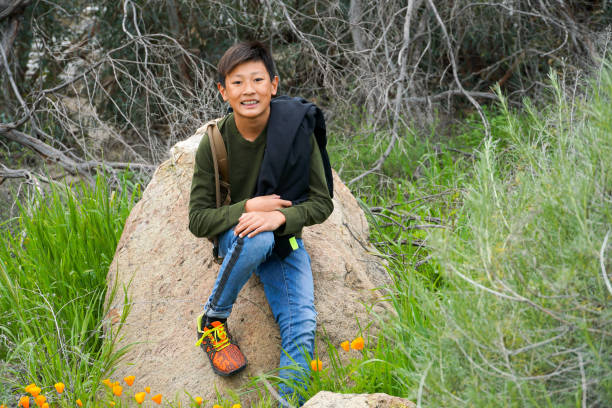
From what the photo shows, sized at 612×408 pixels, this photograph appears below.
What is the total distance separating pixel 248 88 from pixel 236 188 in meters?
0.47

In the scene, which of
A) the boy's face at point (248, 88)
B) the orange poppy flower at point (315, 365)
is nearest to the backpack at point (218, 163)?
the boy's face at point (248, 88)

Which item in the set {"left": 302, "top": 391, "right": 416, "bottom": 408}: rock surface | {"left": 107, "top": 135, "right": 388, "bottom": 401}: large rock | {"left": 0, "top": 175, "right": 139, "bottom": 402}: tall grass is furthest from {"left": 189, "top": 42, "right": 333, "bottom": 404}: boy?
{"left": 0, "top": 175, "right": 139, "bottom": 402}: tall grass

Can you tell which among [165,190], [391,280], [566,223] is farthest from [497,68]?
[566,223]

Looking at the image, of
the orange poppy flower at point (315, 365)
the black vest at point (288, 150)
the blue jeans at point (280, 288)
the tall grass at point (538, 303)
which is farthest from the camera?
the black vest at point (288, 150)

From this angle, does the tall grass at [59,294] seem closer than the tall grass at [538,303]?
No

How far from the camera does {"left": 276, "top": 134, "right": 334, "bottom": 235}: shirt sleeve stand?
2.71 meters

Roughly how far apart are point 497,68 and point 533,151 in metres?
4.97

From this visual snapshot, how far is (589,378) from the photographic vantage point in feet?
5.11

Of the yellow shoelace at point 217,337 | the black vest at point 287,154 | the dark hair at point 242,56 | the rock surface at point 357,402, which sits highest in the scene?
the dark hair at point 242,56

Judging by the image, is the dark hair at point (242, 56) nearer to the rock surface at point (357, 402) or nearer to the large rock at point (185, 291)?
the large rock at point (185, 291)

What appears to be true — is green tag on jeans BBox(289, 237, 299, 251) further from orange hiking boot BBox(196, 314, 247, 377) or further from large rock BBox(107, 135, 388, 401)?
orange hiking boot BBox(196, 314, 247, 377)

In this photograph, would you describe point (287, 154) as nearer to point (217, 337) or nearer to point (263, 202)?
point (263, 202)

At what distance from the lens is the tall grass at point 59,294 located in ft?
9.41

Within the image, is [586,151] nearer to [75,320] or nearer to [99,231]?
[75,320]
